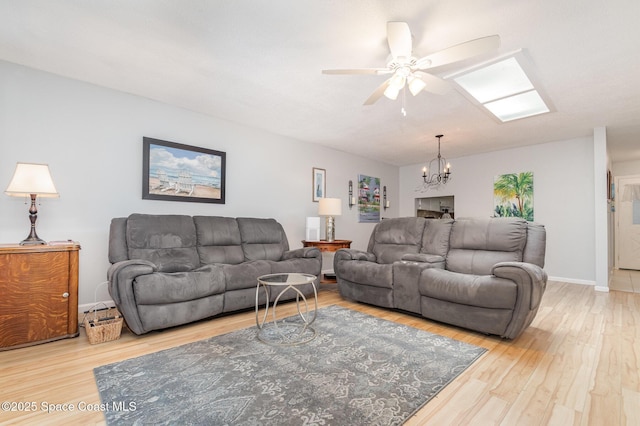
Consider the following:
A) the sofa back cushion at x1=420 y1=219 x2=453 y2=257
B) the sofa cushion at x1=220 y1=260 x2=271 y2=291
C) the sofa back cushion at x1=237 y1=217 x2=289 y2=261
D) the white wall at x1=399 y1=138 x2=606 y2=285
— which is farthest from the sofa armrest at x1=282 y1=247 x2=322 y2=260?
the white wall at x1=399 y1=138 x2=606 y2=285

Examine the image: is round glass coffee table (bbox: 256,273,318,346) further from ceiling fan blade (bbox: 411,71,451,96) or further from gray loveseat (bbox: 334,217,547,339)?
ceiling fan blade (bbox: 411,71,451,96)

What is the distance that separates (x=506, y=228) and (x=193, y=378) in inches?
126

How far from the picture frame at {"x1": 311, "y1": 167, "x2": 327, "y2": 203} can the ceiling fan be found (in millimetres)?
2748

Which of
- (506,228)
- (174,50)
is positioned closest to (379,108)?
(506,228)

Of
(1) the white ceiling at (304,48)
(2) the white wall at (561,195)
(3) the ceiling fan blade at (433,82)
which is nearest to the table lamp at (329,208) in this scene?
(1) the white ceiling at (304,48)

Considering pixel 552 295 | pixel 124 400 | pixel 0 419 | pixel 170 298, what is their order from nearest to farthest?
pixel 0 419 → pixel 124 400 → pixel 170 298 → pixel 552 295

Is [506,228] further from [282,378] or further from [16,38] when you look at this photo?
[16,38]

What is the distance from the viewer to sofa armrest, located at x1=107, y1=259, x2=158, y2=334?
8.11 feet

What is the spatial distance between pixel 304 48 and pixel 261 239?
95.4 inches

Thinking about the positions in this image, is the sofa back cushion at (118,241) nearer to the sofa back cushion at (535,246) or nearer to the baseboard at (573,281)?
the sofa back cushion at (535,246)

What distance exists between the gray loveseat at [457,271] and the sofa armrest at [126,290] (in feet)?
7.24

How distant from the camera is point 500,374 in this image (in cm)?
196

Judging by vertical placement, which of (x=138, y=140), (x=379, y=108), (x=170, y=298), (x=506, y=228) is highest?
(x=379, y=108)

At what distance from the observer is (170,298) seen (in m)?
2.63
